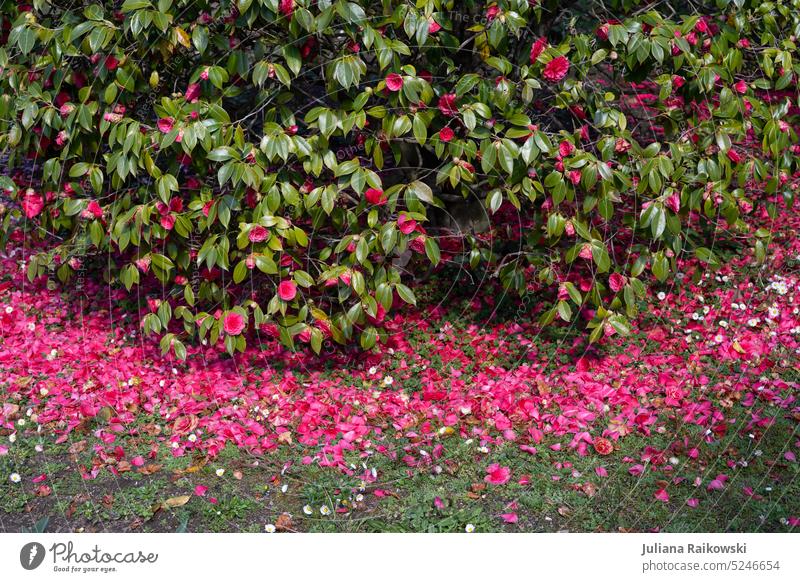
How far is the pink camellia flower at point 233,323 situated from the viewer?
3209mm

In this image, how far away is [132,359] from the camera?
3.96 metres

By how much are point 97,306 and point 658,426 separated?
3.12 meters

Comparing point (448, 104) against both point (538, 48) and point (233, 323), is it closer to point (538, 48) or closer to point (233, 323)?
point (538, 48)

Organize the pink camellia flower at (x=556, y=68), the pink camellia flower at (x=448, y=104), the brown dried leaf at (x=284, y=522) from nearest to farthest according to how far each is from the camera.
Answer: the brown dried leaf at (x=284, y=522)
the pink camellia flower at (x=556, y=68)
the pink camellia flower at (x=448, y=104)

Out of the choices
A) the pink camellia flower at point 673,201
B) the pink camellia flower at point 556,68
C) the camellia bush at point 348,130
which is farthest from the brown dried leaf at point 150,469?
the pink camellia flower at point 673,201

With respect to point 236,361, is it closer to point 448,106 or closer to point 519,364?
point 519,364

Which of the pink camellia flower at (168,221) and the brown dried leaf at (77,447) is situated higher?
the pink camellia flower at (168,221)

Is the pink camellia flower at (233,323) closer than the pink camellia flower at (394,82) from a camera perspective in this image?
No

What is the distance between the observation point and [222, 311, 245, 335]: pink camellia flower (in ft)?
10.5

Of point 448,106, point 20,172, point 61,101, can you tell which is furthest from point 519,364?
point 20,172

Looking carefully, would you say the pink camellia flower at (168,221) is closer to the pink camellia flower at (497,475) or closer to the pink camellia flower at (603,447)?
the pink camellia flower at (497,475)

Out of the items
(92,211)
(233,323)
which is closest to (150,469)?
(233,323)
